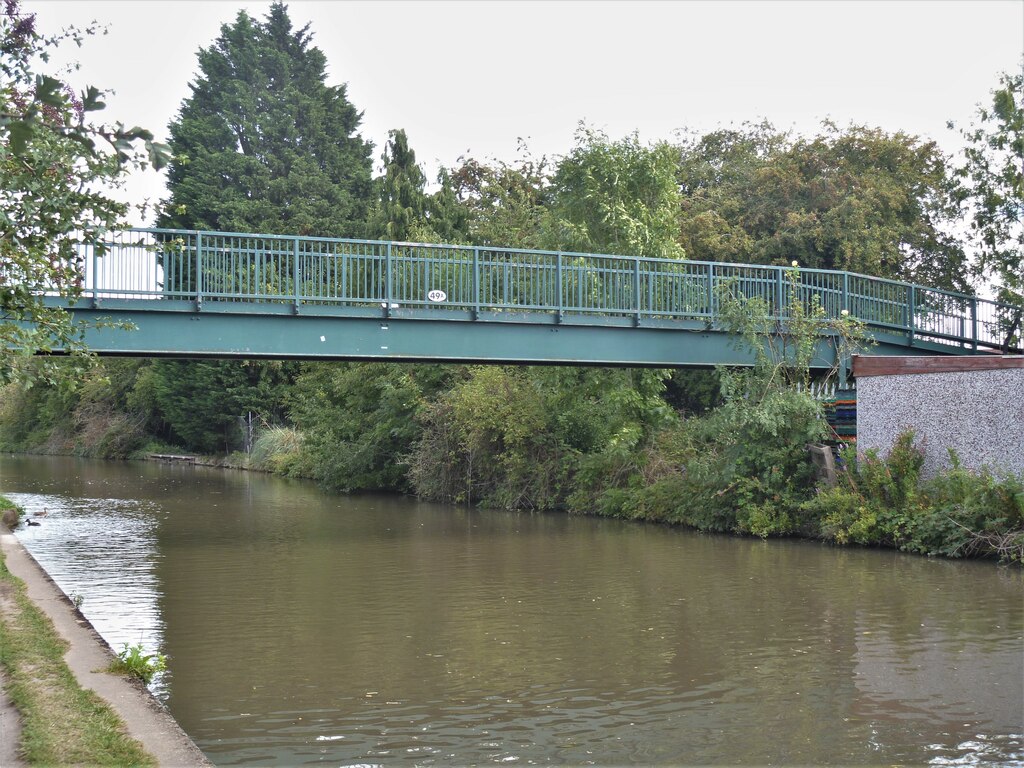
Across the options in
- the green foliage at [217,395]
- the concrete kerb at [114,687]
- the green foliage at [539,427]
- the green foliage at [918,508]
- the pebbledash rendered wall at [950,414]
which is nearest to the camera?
the concrete kerb at [114,687]

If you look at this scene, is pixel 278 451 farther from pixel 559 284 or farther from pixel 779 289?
pixel 779 289

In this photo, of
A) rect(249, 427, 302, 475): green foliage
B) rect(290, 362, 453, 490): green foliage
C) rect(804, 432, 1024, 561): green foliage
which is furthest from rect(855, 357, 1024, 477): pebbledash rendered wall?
rect(249, 427, 302, 475): green foliage

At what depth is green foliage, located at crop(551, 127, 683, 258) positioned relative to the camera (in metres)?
27.8

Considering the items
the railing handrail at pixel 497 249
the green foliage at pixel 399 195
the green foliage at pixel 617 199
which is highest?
the green foliage at pixel 399 195

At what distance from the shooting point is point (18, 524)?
23.0 m

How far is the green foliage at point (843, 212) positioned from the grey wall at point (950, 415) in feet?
39.5

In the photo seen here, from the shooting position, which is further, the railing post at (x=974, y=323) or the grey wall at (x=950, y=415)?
the railing post at (x=974, y=323)

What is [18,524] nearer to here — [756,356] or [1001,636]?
[756,356]

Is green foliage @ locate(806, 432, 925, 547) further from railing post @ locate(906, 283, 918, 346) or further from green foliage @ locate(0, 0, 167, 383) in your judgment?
green foliage @ locate(0, 0, 167, 383)

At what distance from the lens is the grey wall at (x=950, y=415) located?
18031mm

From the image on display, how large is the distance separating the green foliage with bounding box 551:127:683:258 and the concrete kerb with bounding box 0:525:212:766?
57.8ft

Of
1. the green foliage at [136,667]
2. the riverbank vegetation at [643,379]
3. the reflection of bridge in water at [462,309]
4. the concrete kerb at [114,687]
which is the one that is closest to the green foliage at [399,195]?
the riverbank vegetation at [643,379]

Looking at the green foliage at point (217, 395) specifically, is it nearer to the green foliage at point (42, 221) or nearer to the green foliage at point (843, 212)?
the green foliage at point (843, 212)

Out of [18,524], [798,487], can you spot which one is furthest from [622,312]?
[18,524]
